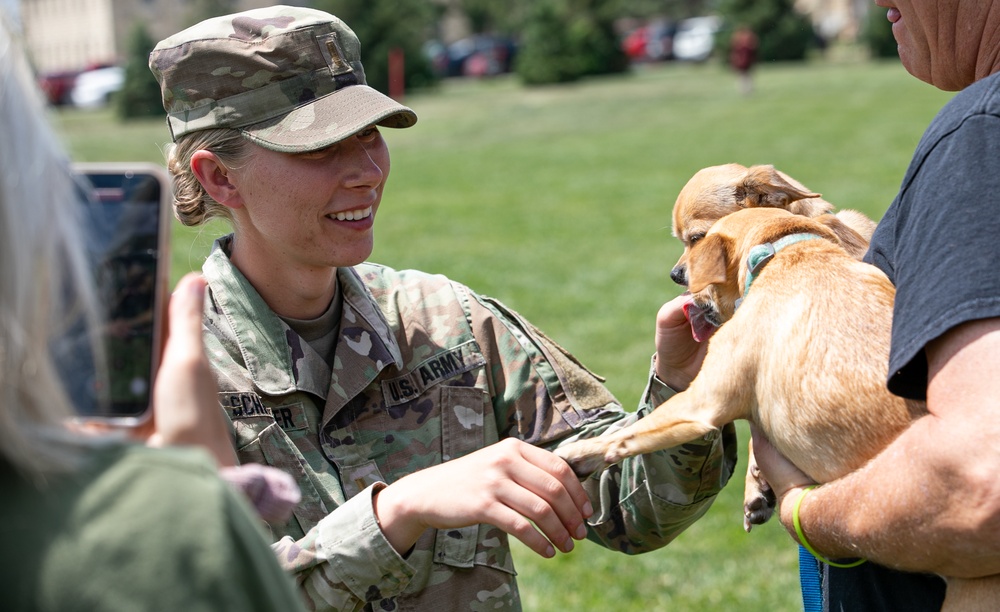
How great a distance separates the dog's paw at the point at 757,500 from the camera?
2770 mm

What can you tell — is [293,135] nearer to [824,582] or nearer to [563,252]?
[824,582]

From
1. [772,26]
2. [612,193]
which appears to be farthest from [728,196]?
[772,26]

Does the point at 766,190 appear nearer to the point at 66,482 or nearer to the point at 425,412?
the point at 425,412

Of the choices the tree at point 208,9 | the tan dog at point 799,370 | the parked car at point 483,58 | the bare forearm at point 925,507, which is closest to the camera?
the bare forearm at point 925,507

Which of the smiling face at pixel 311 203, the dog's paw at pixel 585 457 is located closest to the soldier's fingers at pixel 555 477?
the dog's paw at pixel 585 457

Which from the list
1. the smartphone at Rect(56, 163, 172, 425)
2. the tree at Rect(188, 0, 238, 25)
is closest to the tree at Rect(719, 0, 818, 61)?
the tree at Rect(188, 0, 238, 25)

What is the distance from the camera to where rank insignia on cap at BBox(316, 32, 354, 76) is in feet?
8.77

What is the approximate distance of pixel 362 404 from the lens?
8.75ft

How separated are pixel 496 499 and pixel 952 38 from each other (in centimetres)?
134

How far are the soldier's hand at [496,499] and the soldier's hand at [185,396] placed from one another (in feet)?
2.49

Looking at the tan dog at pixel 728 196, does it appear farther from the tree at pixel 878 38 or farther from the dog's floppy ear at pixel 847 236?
the tree at pixel 878 38

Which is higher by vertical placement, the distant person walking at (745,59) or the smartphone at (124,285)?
the smartphone at (124,285)

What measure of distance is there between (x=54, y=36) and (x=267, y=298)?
7389 cm

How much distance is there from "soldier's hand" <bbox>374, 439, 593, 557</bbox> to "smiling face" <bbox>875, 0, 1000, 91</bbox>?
1182 millimetres
